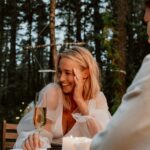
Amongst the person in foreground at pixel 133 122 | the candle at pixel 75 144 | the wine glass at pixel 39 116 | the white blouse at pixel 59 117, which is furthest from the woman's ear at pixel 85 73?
the person in foreground at pixel 133 122

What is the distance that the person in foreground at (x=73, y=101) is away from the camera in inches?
94.0

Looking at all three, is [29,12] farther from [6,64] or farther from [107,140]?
[107,140]

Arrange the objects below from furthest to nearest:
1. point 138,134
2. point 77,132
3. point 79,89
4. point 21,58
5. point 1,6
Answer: point 21,58 → point 1,6 → point 79,89 → point 77,132 → point 138,134

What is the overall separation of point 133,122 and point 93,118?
167 cm

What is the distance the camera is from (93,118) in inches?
93.3

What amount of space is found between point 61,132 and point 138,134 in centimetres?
171

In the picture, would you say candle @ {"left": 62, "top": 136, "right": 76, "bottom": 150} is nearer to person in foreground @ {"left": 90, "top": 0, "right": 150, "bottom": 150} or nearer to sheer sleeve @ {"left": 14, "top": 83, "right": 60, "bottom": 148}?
sheer sleeve @ {"left": 14, "top": 83, "right": 60, "bottom": 148}

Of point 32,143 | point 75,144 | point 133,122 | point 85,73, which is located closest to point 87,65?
point 85,73

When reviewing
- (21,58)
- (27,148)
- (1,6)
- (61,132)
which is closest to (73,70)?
(61,132)

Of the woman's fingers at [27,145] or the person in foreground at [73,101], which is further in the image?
the person in foreground at [73,101]

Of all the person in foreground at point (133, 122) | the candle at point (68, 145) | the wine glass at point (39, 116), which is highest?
the person in foreground at point (133, 122)

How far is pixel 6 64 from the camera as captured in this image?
1884cm

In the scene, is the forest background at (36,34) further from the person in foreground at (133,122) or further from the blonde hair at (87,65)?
the person in foreground at (133,122)

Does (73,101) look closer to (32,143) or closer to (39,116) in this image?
(32,143)
